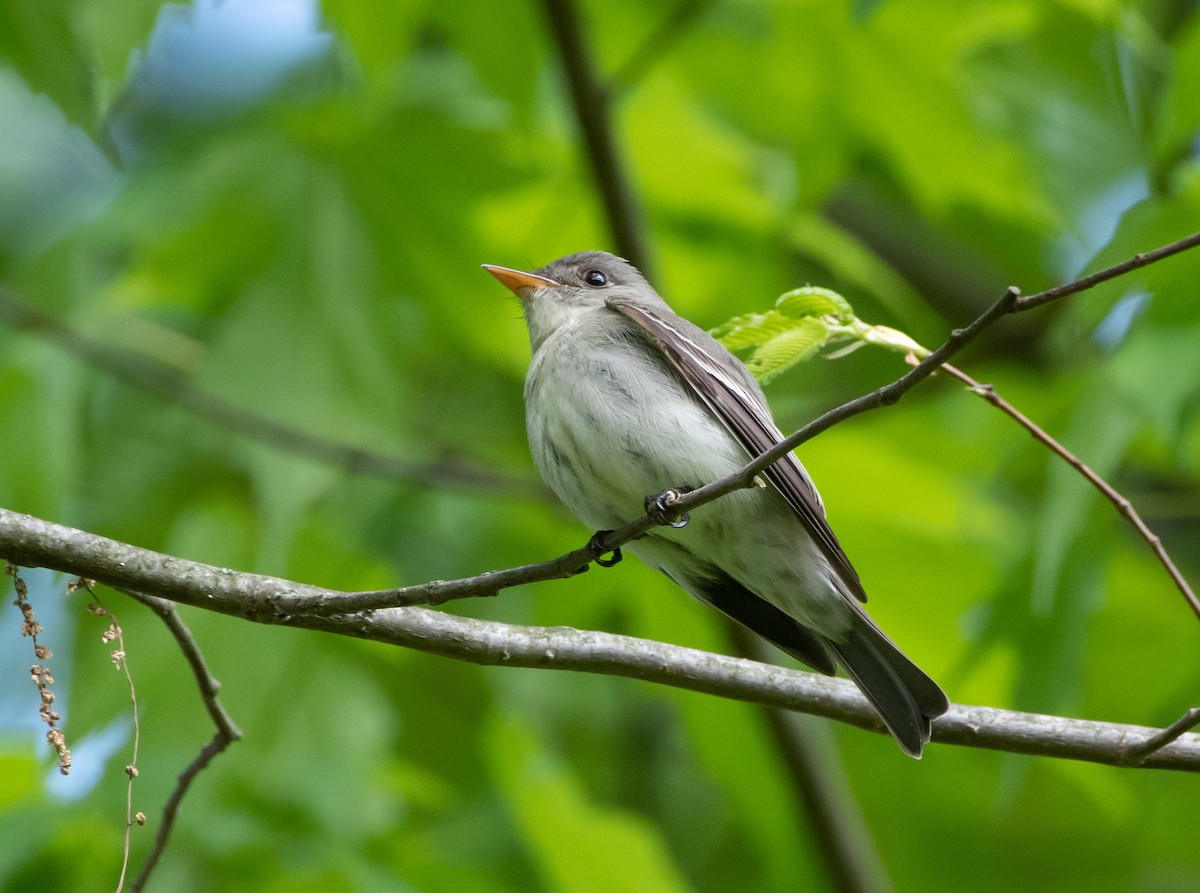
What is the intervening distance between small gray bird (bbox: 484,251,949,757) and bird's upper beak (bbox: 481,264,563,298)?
474 millimetres

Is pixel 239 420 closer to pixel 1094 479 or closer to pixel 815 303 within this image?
pixel 815 303

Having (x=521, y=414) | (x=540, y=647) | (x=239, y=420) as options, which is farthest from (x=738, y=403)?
(x=521, y=414)

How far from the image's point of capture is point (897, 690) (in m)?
3.33

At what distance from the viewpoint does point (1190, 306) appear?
11.5 ft

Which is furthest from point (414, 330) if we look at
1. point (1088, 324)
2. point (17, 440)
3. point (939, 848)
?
point (939, 848)

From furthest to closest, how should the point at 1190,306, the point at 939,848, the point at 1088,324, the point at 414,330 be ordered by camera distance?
1. the point at 939,848
2. the point at 414,330
3. the point at 1190,306
4. the point at 1088,324

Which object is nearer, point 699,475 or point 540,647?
point 540,647

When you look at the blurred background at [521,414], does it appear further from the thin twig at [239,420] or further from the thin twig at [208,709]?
the thin twig at [208,709]

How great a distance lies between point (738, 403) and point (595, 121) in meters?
1.61

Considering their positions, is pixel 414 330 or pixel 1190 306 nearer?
pixel 1190 306

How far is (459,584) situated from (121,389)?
389 centimetres

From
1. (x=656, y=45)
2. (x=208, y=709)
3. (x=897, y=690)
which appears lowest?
(x=897, y=690)

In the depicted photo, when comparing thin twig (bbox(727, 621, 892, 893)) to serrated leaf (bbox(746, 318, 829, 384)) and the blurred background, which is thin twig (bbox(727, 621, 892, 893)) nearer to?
the blurred background

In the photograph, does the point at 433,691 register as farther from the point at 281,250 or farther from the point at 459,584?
the point at 459,584
